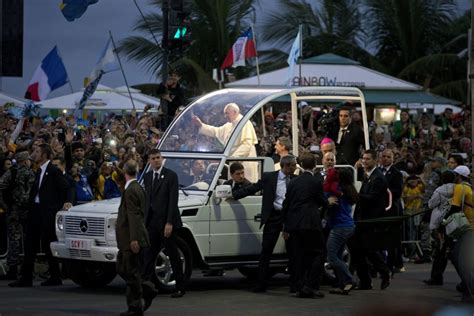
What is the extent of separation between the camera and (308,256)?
43.5ft

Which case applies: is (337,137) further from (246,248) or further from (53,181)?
(53,181)

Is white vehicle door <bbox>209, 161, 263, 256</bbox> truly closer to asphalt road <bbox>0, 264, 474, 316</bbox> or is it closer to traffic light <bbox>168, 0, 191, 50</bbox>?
asphalt road <bbox>0, 264, 474, 316</bbox>

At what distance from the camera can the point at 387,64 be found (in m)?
46.6

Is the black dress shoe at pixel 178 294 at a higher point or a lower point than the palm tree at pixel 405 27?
lower

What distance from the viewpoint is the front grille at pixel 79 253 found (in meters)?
13.2

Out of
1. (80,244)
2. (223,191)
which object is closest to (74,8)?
(223,191)

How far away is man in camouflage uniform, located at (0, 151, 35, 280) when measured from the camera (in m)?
15.2

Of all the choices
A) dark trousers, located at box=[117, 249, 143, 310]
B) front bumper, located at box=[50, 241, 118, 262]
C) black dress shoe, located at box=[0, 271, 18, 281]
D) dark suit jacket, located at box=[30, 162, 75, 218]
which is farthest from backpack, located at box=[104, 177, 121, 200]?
dark trousers, located at box=[117, 249, 143, 310]

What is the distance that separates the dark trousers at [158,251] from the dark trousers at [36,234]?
2100mm

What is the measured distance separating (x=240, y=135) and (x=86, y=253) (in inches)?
106

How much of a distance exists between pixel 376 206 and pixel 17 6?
6.28m

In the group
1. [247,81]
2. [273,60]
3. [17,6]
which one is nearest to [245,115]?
[17,6]

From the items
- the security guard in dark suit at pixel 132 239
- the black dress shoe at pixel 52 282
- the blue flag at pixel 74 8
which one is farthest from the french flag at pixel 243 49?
the security guard in dark suit at pixel 132 239

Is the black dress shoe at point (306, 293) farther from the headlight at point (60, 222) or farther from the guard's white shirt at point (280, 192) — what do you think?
the headlight at point (60, 222)
